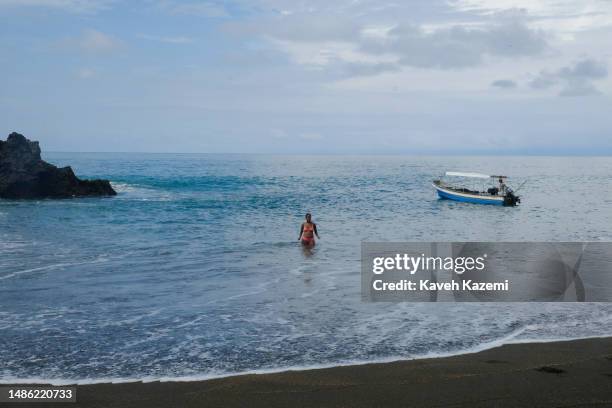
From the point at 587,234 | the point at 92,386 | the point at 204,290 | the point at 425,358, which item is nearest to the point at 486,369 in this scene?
the point at 425,358

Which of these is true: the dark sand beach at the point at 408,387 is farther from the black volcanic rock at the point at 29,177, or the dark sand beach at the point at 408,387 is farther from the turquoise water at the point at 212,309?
the black volcanic rock at the point at 29,177

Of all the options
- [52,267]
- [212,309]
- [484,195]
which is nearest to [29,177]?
[52,267]

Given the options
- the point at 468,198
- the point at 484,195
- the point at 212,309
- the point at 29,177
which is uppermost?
the point at 29,177

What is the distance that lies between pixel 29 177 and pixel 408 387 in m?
49.5

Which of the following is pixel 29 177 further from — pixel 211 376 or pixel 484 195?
pixel 211 376

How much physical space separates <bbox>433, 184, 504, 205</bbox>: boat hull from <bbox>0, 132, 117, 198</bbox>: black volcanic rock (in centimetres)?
3273

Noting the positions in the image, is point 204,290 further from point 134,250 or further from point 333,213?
point 333,213

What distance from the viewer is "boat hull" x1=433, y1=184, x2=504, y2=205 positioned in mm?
48781

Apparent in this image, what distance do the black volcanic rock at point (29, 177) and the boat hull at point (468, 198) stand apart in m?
32.7

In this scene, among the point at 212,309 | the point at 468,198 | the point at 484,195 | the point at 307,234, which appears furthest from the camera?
the point at 468,198

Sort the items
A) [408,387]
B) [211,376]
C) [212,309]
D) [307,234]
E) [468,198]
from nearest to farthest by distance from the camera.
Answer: [408,387], [211,376], [212,309], [307,234], [468,198]

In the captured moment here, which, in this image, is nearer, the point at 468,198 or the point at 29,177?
the point at 29,177

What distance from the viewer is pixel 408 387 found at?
827cm

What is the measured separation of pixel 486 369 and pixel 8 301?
38.8 ft
